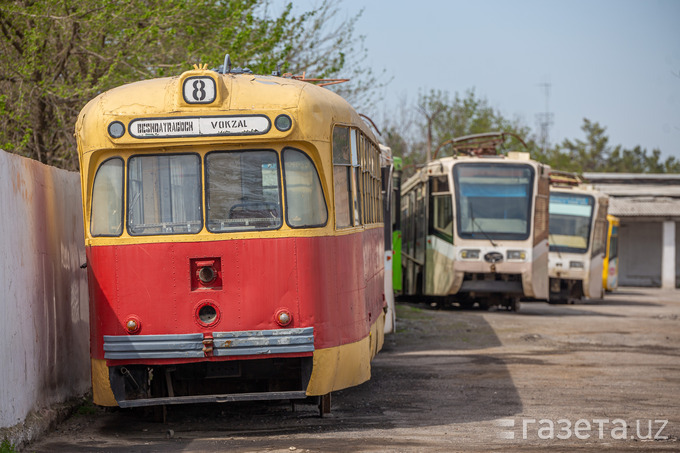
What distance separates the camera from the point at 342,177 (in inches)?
360

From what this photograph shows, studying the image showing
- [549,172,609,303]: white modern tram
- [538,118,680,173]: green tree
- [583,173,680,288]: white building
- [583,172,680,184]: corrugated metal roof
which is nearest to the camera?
[549,172,609,303]: white modern tram

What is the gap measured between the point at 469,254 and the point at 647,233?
2688cm

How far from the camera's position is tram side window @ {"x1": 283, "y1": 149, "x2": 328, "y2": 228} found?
866 centimetres

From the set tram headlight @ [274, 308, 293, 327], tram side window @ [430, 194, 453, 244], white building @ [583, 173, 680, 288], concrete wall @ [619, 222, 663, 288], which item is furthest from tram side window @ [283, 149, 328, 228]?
concrete wall @ [619, 222, 663, 288]

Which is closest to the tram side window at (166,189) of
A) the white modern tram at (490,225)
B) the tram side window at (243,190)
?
the tram side window at (243,190)

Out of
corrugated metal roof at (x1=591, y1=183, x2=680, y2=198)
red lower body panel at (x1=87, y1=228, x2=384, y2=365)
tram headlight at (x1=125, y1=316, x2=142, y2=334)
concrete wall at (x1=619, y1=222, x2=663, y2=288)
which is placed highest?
red lower body panel at (x1=87, y1=228, x2=384, y2=365)

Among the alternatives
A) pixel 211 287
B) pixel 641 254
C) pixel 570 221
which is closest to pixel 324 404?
pixel 211 287

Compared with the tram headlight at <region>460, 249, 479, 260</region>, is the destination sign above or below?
above

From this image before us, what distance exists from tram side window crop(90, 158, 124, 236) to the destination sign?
36 cm

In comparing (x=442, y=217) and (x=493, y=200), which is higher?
(x=493, y=200)

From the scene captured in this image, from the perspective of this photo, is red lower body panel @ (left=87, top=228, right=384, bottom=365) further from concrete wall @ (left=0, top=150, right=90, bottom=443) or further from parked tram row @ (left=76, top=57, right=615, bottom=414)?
concrete wall @ (left=0, top=150, right=90, bottom=443)

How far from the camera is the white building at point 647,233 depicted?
140 feet

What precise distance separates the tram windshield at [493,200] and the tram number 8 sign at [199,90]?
537 inches

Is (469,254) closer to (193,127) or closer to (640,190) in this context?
(193,127)
